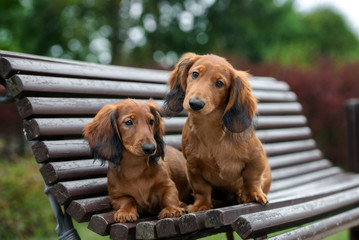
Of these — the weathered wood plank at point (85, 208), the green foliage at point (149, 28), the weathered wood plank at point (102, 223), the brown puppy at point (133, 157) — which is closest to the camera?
the weathered wood plank at point (102, 223)

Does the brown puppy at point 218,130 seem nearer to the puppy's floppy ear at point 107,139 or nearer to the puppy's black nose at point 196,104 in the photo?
the puppy's black nose at point 196,104

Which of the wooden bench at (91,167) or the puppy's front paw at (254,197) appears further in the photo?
the puppy's front paw at (254,197)

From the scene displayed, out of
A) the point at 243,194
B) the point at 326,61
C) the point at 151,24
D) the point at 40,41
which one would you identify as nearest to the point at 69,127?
the point at 243,194

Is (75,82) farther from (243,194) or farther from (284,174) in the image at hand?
(284,174)

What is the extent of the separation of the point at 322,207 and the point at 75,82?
5.90ft

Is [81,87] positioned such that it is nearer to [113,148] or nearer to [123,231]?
[113,148]

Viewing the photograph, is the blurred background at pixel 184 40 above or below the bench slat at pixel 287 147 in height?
above

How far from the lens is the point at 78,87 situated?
308cm

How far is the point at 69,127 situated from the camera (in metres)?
2.90

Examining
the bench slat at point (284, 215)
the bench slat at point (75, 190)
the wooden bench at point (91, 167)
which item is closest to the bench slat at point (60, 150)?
the wooden bench at point (91, 167)

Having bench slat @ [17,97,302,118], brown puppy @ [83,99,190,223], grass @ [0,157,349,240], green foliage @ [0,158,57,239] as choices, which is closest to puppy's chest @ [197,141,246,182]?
brown puppy @ [83,99,190,223]

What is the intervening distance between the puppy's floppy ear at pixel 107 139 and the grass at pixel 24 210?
121 inches

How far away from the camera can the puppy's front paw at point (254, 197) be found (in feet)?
8.59

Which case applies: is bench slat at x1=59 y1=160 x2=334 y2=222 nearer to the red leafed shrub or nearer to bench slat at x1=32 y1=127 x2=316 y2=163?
bench slat at x1=32 y1=127 x2=316 y2=163
